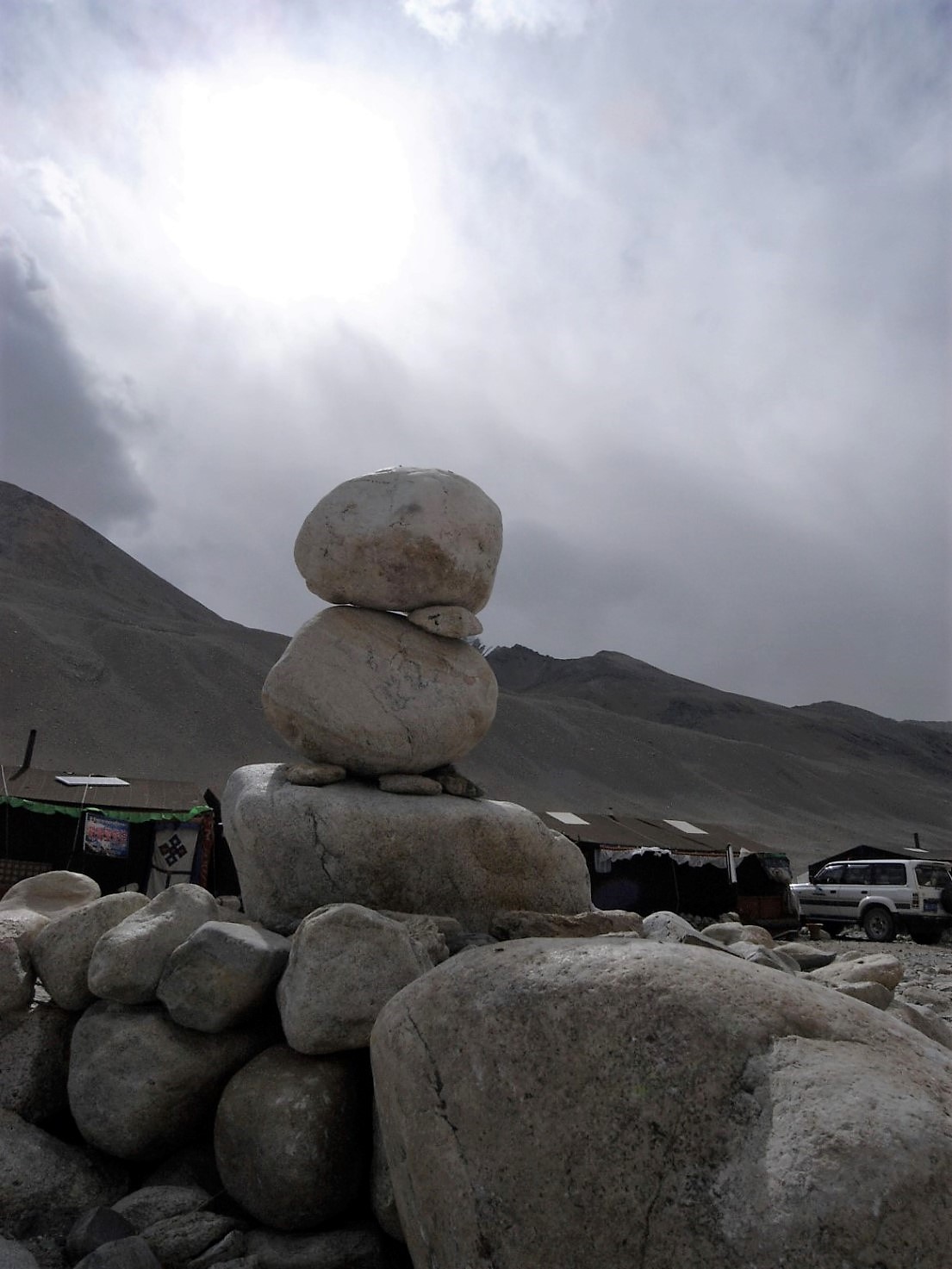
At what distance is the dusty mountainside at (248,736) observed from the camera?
4541cm

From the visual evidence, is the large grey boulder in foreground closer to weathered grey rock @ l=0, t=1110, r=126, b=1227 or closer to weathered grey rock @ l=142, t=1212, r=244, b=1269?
weathered grey rock @ l=142, t=1212, r=244, b=1269

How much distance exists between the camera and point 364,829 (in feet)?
18.8

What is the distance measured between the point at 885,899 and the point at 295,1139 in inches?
738

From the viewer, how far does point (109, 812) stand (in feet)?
50.4

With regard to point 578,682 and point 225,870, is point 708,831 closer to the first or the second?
point 225,870

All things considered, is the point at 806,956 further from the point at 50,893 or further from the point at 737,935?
the point at 50,893

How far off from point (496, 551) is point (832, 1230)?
16.6 ft

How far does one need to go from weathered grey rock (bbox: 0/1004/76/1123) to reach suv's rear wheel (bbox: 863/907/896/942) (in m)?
18.7

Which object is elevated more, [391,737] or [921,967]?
[391,737]

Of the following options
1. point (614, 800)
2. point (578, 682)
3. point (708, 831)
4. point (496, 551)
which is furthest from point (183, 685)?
point (578, 682)

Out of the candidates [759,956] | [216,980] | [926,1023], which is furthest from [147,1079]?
[926,1023]

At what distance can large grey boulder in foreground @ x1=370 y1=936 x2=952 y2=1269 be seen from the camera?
2.56 m

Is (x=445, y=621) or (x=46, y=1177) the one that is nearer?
(x=46, y=1177)

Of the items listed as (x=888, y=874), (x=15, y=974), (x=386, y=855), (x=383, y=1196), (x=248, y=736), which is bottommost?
(x=383, y=1196)
